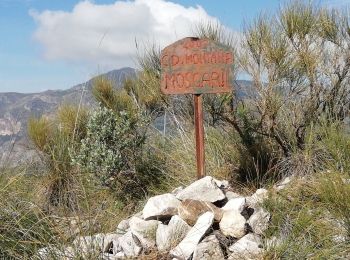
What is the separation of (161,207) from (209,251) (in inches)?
32.8

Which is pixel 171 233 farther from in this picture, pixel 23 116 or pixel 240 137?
pixel 23 116

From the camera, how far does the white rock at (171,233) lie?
4.28 meters

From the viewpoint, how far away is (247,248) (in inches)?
153

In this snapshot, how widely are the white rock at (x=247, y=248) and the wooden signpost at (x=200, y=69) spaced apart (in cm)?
189

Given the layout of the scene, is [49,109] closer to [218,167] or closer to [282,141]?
[218,167]

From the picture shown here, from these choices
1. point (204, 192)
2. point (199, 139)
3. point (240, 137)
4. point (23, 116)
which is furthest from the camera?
point (23, 116)

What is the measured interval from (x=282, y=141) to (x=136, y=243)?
2591 mm

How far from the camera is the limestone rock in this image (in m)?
4.43

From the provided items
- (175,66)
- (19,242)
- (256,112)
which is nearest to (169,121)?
(256,112)

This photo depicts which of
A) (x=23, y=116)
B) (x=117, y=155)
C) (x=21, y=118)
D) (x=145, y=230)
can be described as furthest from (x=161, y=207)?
(x=23, y=116)

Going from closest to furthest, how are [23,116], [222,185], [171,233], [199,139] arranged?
[171,233], [222,185], [199,139], [23,116]

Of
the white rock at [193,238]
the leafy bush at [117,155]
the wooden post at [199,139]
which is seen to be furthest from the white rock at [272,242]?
the leafy bush at [117,155]

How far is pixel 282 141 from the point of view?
626 cm

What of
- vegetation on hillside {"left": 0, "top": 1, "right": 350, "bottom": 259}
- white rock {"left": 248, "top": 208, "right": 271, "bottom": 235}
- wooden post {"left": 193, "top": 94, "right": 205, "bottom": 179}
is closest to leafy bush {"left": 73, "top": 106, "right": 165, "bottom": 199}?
vegetation on hillside {"left": 0, "top": 1, "right": 350, "bottom": 259}
